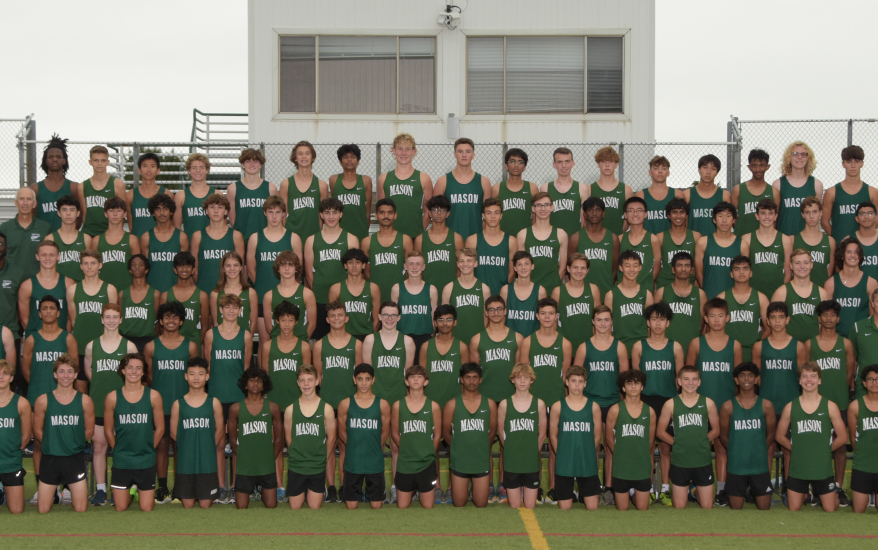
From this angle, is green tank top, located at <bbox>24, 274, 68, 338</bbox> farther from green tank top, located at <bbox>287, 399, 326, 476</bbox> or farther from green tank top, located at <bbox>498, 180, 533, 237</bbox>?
green tank top, located at <bbox>498, 180, 533, 237</bbox>

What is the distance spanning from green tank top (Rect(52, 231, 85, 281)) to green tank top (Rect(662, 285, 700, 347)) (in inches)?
238

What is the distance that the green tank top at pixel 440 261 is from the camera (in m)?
9.17

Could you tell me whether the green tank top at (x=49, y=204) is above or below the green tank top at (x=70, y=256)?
above

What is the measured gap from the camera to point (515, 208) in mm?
9805

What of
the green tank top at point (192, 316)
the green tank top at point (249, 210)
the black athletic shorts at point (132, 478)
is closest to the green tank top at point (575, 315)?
the green tank top at point (249, 210)

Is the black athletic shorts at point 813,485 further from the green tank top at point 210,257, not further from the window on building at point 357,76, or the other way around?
the window on building at point 357,76

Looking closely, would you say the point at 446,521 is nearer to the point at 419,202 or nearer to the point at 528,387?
the point at 528,387

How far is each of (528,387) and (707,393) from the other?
173 cm

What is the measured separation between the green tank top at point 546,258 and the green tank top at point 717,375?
174 centimetres

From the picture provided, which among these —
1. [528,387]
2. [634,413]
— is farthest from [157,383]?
[634,413]

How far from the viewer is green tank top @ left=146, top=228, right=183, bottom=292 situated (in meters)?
9.22

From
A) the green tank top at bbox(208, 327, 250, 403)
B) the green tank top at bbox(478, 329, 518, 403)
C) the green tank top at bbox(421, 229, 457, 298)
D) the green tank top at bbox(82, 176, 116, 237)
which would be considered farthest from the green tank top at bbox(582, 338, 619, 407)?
the green tank top at bbox(82, 176, 116, 237)

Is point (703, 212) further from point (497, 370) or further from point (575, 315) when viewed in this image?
point (497, 370)

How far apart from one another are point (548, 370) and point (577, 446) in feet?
2.73
